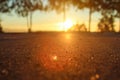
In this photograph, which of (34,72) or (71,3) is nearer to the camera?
(34,72)

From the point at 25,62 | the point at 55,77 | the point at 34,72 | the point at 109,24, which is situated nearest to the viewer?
the point at 55,77

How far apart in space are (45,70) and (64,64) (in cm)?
161

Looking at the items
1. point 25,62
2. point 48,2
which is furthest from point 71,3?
point 25,62

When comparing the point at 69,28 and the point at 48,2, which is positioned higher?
the point at 48,2

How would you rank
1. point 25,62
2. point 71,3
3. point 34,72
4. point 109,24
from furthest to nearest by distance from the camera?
point 109,24
point 71,3
point 25,62
point 34,72

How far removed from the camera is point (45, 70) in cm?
1162

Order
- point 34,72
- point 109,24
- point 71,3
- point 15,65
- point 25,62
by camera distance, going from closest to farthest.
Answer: point 34,72 → point 15,65 → point 25,62 → point 71,3 → point 109,24

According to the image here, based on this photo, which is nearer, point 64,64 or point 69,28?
point 64,64

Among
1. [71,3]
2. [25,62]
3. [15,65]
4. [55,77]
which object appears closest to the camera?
[55,77]

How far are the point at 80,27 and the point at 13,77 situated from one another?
227 feet

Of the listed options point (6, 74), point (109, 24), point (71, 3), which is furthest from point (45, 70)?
point (109, 24)

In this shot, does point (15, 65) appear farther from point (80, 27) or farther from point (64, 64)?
point (80, 27)

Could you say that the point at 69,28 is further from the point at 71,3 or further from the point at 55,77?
the point at 55,77

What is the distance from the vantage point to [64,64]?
43.1 ft
